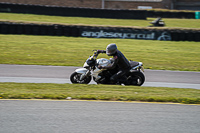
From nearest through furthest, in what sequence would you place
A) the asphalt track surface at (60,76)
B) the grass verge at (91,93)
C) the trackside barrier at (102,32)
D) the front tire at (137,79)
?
the grass verge at (91,93) < the front tire at (137,79) < the asphalt track surface at (60,76) < the trackside barrier at (102,32)

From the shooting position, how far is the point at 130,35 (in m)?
24.3

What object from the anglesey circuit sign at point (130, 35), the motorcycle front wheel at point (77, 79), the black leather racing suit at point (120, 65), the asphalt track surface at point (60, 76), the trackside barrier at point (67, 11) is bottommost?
the asphalt track surface at point (60, 76)

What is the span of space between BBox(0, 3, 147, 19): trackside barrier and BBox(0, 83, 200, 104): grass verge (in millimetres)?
25600

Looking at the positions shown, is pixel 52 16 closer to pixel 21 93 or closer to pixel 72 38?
pixel 72 38

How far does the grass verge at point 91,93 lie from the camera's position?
7.85m

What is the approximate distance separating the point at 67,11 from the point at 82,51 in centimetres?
1647

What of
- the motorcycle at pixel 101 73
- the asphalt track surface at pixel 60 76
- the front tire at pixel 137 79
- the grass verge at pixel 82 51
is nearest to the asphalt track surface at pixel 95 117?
the motorcycle at pixel 101 73

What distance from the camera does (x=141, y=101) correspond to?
7.80 m

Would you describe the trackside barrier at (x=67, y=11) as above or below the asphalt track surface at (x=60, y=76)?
above

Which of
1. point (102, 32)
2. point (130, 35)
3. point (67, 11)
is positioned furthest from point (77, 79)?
point (67, 11)

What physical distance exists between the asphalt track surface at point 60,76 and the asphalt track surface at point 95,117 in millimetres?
3919

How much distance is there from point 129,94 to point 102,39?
622 inches

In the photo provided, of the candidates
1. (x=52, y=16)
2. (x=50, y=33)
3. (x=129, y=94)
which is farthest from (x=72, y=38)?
(x=129, y=94)

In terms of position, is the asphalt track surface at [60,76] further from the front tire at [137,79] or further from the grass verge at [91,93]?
the grass verge at [91,93]
